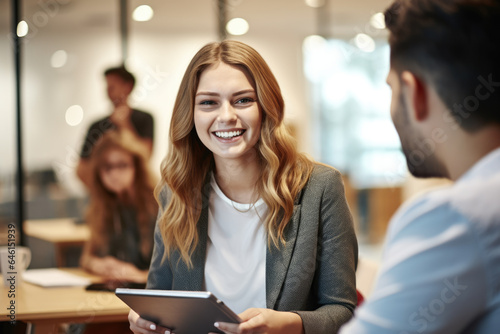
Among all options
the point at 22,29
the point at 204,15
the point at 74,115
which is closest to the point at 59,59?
the point at 22,29

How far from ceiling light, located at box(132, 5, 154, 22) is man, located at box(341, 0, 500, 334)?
4843 millimetres

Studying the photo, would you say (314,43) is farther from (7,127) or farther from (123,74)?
(7,127)

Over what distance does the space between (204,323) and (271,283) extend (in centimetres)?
34

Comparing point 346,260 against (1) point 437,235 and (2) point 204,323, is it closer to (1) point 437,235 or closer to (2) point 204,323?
(2) point 204,323

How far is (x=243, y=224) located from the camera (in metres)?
2.06

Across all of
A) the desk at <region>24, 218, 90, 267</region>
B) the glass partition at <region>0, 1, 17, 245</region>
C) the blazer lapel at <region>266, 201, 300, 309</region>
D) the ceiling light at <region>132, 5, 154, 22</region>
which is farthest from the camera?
the ceiling light at <region>132, 5, 154, 22</region>

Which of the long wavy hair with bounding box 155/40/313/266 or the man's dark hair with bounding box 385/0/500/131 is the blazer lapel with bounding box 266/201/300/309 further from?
the man's dark hair with bounding box 385/0/500/131

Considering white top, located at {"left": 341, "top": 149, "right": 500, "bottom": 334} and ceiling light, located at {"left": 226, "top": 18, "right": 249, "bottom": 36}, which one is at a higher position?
ceiling light, located at {"left": 226, "top": 18, "right": 249, "bottom": 36}

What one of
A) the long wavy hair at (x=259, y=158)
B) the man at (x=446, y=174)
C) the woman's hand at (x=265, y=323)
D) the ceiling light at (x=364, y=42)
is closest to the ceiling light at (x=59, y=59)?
the ceiling light at (x=364, y=42)

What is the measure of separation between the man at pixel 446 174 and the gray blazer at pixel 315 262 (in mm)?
947

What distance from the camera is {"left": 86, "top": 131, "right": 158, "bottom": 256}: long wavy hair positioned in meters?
4.45

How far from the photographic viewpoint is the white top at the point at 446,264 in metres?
0.85

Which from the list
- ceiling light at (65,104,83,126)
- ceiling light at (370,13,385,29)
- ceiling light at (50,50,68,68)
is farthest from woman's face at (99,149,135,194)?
ceiling light at (370,13,385,29)

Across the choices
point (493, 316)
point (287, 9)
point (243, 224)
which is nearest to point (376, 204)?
point (287, 9)
